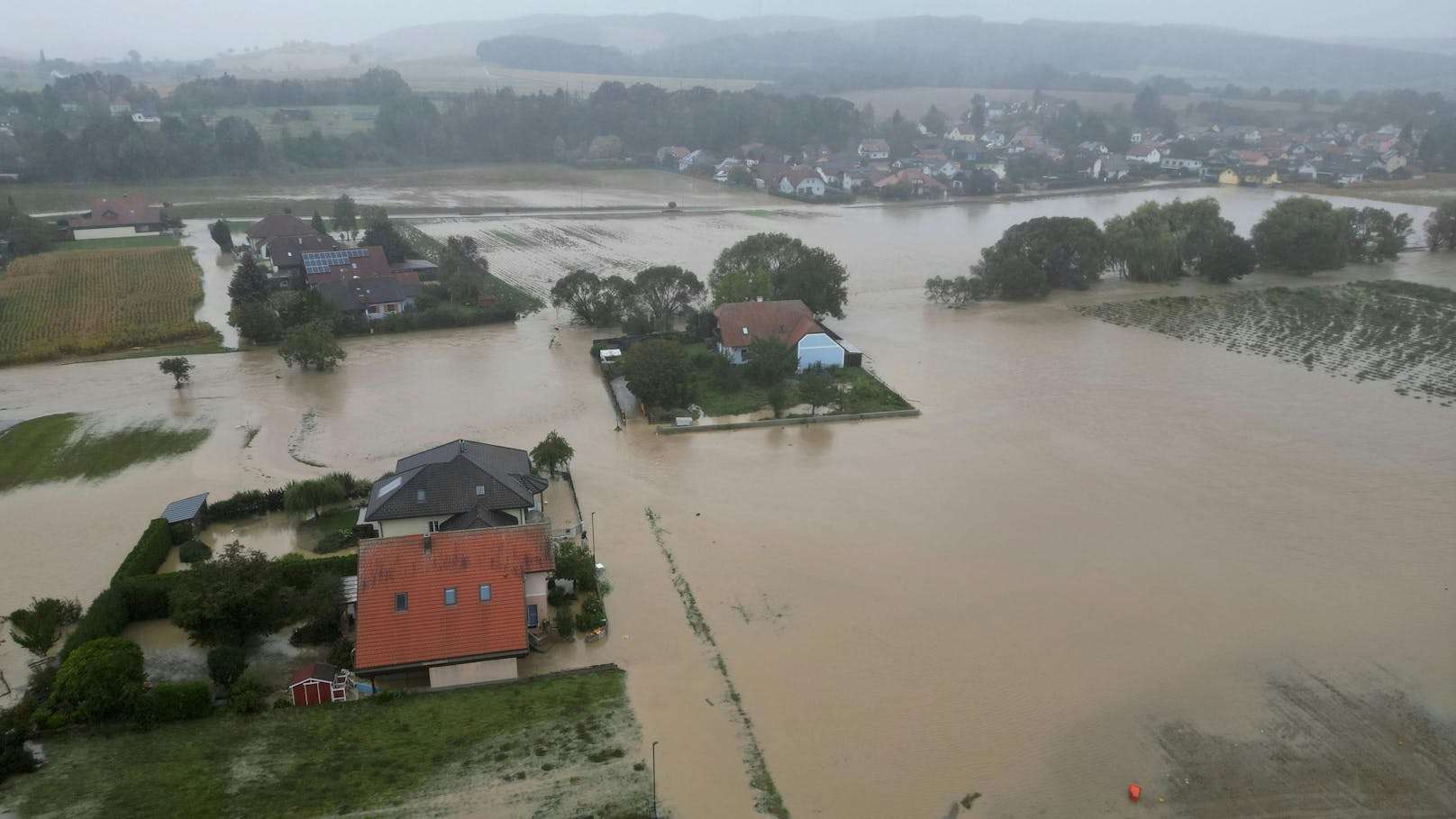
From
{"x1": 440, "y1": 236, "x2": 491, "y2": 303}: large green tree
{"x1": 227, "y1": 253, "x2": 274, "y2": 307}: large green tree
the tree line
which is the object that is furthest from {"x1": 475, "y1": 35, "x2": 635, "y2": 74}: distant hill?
{"x1": 227, "y1": 253, "x2": 274, "y2": 307}: large green tree

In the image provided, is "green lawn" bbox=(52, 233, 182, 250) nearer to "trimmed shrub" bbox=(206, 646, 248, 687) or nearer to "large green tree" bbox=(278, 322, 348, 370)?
"large green tree" bbox=(278, 322, 348, 370)

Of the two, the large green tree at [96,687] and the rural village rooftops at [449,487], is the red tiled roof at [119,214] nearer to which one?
the rural village rooftops at [449,487]

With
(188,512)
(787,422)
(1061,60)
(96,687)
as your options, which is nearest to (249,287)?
(188,512)

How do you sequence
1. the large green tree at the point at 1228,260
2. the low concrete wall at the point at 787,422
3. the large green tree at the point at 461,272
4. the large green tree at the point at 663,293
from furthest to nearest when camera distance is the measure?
the large green tree at the point at 1228,260 < the large green tree at the point at 461,272 < the large green tree at the point at 663,293 < the low concrete wall at the point at 787,422

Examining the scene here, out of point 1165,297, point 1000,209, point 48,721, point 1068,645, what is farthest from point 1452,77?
point 48,721

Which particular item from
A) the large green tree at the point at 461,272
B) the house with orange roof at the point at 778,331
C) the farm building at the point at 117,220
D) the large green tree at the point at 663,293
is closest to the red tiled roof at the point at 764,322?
the house with orange roof at the point at 778,331
